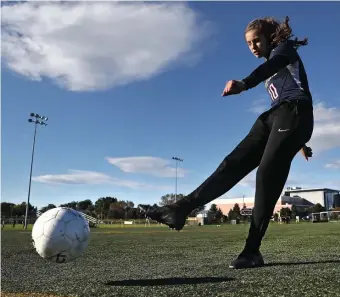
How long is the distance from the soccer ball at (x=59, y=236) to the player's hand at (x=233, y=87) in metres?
1.83

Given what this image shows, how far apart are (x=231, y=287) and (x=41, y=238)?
1831 mm

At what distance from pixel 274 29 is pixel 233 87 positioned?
1131 mm

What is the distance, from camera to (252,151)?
4008 mm

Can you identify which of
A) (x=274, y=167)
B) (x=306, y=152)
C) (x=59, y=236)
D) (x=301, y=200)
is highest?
(x=301, y=200)

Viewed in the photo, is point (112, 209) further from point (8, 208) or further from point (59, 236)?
point (59, 236)

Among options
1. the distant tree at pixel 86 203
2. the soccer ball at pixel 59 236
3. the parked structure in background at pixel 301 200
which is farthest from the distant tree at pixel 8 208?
the soccer ball at pixel 59 236

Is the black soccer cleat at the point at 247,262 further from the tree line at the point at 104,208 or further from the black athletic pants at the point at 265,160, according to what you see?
the tree line at the point at 104,208

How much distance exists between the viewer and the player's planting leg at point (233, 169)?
3.87m

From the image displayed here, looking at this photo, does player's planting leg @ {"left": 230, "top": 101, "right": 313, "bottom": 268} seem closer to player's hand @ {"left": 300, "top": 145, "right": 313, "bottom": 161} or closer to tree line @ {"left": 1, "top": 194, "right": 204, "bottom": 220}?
player's hand @ {"left": 300, "top": 145, "right": 313, "bottom": 161}

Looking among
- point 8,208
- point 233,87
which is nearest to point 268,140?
point 233,87

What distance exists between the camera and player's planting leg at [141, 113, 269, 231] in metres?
3.87

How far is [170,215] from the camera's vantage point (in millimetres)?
3688

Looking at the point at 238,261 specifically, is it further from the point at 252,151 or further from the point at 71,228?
the point at 71,228

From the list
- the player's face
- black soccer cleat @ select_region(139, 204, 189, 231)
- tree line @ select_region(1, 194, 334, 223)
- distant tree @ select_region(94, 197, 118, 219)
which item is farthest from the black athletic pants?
distant tree @ select_region(94, 197, 118, 219)
